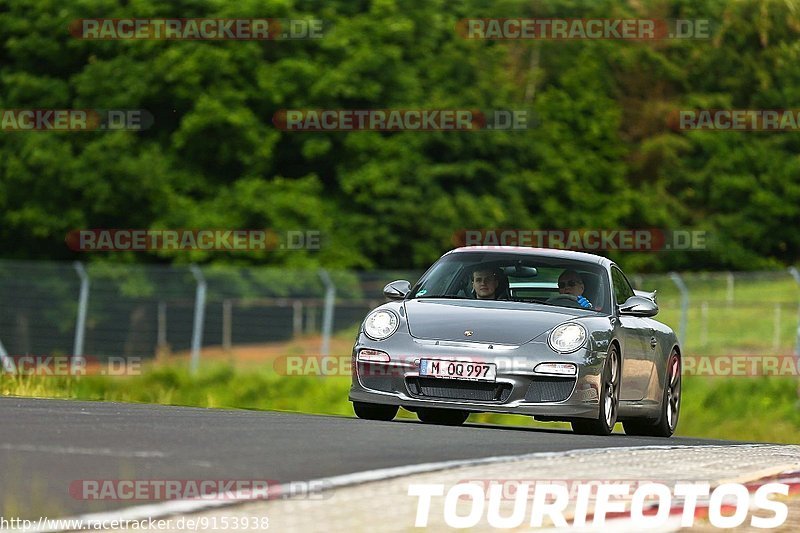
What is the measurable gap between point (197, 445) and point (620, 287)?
19.8 feet

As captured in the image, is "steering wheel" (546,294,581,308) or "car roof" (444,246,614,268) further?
"car roof" (444,246,614,268)

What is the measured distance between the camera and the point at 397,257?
52.2 metres

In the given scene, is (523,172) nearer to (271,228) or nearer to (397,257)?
(397,257)

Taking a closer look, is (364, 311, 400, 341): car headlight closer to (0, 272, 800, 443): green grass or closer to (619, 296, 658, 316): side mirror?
(619, 296, 658, 316): side mirror

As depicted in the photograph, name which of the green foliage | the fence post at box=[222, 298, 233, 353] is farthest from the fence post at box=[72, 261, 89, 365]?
the green foliage

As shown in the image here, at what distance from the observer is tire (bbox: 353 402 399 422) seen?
1380 centimetres

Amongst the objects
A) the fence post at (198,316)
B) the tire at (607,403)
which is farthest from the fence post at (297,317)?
the tire at (607,403)

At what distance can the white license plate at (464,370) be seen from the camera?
13086 millimetres

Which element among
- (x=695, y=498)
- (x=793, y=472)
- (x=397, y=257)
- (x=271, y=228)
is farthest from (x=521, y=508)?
(x=397, y=257)

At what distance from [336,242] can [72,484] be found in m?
39.7

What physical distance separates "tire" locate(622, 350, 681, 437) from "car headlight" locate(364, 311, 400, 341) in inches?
105

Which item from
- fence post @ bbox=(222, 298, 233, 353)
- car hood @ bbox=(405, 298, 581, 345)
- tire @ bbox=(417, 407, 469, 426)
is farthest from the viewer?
fence post @ bbox=(222, 298, 233, 353)

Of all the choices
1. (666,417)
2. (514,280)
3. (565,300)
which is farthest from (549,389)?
(666,417)

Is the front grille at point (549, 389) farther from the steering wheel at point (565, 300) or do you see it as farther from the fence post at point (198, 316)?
the fence post at point (198, 316)
